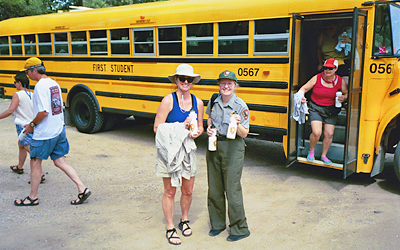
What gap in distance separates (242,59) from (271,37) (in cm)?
55

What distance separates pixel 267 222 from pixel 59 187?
2.81 m

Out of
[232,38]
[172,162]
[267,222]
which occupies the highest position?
[232,38]

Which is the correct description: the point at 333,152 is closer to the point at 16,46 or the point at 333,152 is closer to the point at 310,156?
the point at 310,156

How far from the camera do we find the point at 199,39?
624 centimetres

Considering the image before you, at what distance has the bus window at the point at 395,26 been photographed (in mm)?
4809

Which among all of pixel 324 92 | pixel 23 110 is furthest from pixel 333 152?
pixel 23 110

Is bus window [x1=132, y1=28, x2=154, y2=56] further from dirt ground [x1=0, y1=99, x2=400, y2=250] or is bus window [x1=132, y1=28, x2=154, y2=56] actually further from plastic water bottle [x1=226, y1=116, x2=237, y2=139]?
plastic water bottle [x1=226, y1=116, x2=237, y2=139]

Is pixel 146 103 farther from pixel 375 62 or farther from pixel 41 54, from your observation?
pixel 375 62

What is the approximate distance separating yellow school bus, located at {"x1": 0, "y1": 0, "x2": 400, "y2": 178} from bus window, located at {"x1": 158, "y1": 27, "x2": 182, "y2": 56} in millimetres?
17

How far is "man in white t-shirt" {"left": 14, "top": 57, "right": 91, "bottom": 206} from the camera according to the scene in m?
4.31

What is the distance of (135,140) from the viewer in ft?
26.3

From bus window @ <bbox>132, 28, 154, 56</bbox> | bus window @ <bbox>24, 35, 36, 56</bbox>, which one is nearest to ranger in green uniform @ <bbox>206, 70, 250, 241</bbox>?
bus window @ <bbox>132, 28, 154, 56</bbox>

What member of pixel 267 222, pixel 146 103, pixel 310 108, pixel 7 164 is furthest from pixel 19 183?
pixel 310 108

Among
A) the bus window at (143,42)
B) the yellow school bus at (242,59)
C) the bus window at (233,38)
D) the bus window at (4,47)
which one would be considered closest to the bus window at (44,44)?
the yellow school bus at (242,59)
